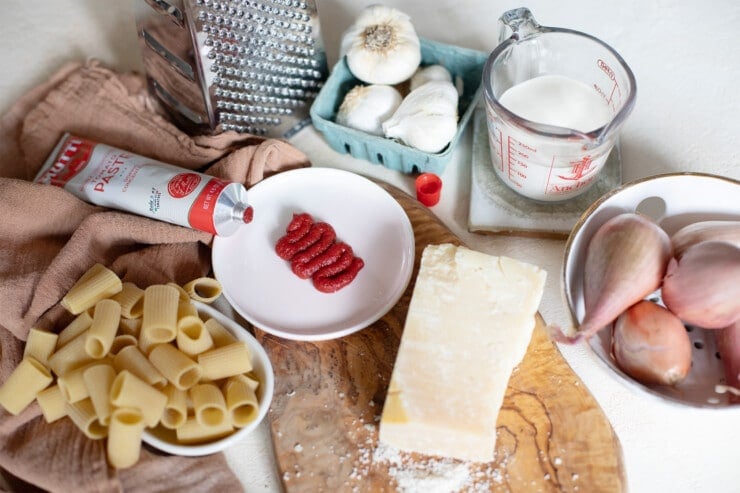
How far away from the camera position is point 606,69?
1215 millimetres

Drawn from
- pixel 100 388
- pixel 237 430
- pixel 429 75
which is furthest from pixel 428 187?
pixel 100 388

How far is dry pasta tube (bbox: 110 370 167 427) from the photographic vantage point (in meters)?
0.97

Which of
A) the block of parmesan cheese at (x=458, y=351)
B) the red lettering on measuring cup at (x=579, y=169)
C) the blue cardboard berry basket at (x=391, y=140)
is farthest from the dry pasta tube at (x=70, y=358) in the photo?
the red lettering on measuring cup at (x=579, y=169)

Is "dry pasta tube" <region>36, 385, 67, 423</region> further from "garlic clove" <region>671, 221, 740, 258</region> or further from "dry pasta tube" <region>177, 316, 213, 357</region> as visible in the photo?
"garlic clove" <region>671, 221, 740, 258</region>

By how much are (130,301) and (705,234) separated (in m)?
0.87

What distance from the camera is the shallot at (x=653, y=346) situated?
0.96m

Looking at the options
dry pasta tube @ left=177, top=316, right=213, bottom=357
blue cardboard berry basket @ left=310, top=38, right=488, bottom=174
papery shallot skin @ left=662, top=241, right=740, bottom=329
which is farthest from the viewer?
blue cardboard berry basket @ left=310, top=38, right=488, bottom=174

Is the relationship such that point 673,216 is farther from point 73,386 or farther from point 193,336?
point 73,386

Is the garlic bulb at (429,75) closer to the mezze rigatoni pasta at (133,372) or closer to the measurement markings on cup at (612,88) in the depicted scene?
the measurement markings on cup at (612,88)

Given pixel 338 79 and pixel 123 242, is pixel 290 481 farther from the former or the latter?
pixel 338 79

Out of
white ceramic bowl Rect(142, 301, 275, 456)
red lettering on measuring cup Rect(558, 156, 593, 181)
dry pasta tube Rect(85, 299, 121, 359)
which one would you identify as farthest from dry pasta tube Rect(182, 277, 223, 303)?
red lettering on measuring cup Rect(558, 156, 593, 181)

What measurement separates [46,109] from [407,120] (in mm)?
727

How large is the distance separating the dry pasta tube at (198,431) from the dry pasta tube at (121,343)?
153 millimetres

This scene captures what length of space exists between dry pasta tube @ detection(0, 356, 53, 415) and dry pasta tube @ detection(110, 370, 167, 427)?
0.44 feet
